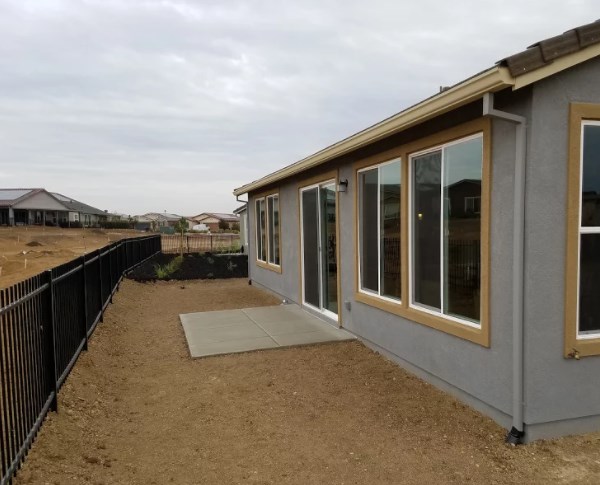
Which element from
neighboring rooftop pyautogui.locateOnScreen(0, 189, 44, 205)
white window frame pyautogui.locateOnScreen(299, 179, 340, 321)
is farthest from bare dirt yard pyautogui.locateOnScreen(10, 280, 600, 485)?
neighboring rooftop pyautogui.locateOnScreen(0, 189, 44, 205)

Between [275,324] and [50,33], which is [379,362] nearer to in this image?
[275,324]

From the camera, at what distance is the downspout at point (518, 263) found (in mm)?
3492

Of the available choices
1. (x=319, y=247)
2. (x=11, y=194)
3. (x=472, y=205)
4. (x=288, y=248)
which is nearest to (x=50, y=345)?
(x=472, y=205)

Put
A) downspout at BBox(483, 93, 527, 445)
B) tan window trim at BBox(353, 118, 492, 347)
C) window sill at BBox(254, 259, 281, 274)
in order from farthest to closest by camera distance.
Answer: window sill at BBox(254, 259, 281, 274) < tan window trim at BBox(353, 118, 492, 347) < downspout at BBox(483, 93, 527, 445)

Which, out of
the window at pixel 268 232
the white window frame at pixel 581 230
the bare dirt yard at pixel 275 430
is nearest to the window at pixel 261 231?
the window at pixel 268 232

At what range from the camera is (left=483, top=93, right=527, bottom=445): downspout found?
11.5 ft

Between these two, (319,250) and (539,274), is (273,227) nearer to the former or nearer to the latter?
(319,250)

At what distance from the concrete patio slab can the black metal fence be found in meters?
1.69

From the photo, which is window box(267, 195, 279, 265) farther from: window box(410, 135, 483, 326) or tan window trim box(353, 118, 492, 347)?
window box(410, 135, 483, 326)

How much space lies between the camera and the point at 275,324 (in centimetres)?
789

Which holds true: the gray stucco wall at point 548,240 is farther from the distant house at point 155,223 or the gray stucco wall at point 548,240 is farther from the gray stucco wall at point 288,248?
the distant house at point 155,223

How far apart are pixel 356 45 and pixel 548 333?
31.7 feet

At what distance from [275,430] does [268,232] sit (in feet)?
26.7

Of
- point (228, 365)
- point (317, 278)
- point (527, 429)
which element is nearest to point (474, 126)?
point (527, 429)
